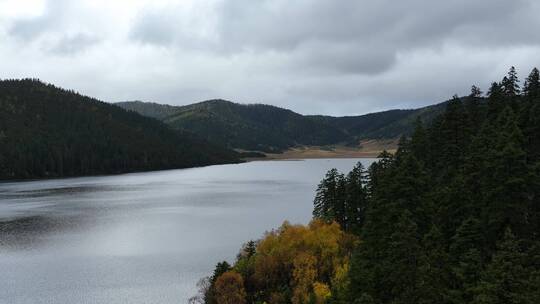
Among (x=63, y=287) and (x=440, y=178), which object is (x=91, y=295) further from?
(x=440, y=178)

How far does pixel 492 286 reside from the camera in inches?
1209

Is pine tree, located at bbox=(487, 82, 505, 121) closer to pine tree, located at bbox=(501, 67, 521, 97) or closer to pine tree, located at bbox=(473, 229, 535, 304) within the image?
pine tree, located at bbox=(501, 67, 521, 97)

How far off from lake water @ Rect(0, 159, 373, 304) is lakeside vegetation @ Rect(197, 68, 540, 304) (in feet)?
42.2

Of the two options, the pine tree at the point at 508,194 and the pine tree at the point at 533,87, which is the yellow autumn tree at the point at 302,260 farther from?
the pine tree at the point at 533,87

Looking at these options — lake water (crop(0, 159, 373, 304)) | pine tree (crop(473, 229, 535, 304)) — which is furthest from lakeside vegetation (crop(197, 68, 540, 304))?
lake water (crop(0, 159, 373, 304))

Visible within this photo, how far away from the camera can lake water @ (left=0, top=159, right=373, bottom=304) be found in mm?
71375

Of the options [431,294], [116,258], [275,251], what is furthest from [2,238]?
[431,294]

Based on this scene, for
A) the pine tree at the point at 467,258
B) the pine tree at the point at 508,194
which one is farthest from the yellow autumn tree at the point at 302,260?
the pine tree at the point at 508,194

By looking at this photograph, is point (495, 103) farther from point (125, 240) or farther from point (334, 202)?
point (125, 240)

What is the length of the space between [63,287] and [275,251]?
32.0m

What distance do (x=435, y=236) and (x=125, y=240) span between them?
3150 inches

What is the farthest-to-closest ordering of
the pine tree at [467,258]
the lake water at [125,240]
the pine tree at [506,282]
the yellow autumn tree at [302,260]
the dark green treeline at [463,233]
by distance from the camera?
the lake water at [125,240]
the yellow autumn tree at [302,260]
the pine tree at [467,258]
the dark green treeline at [463,233]
the pine tree at [506,282]

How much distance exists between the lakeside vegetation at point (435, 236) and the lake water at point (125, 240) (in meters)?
12.9

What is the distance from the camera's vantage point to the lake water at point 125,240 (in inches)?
2810
